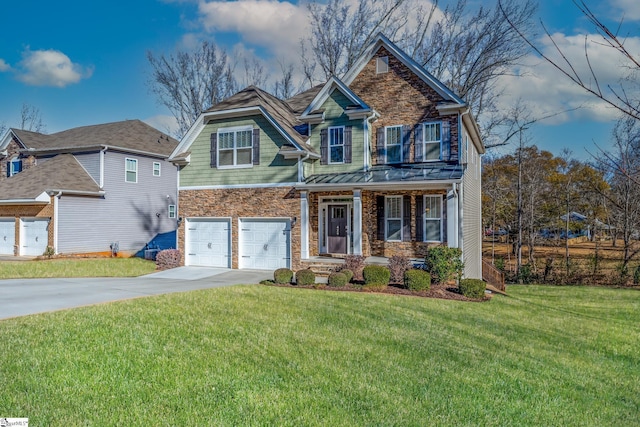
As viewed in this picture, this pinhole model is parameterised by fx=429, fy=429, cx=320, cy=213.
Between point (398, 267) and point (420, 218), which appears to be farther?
point (420, 218)

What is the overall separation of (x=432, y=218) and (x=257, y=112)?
26.6 ft

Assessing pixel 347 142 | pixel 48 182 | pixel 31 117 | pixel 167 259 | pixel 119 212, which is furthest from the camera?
pixel 31 117

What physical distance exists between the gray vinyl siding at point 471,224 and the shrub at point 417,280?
322 centimetres

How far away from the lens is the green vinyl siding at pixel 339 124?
669 inches

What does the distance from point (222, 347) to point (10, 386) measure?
106 inches

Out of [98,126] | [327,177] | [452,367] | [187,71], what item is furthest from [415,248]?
[187,71]

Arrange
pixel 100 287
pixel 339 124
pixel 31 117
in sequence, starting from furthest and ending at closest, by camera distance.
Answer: pixel 31 117 → pixel 339 124 → pixel 100 287

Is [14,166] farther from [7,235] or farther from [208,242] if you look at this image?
[208,242]

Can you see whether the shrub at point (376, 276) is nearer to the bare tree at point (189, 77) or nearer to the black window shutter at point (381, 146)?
the black window shutter at point (381, 146)

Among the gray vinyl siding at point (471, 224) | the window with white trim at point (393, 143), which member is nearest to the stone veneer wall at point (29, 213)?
the window with white trim at point (393, 143)

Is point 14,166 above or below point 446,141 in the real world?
above

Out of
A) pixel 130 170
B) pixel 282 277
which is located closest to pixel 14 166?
pixel 130 170

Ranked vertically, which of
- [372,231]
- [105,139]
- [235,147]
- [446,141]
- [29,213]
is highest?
[105,139]

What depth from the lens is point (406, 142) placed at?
668 inches
